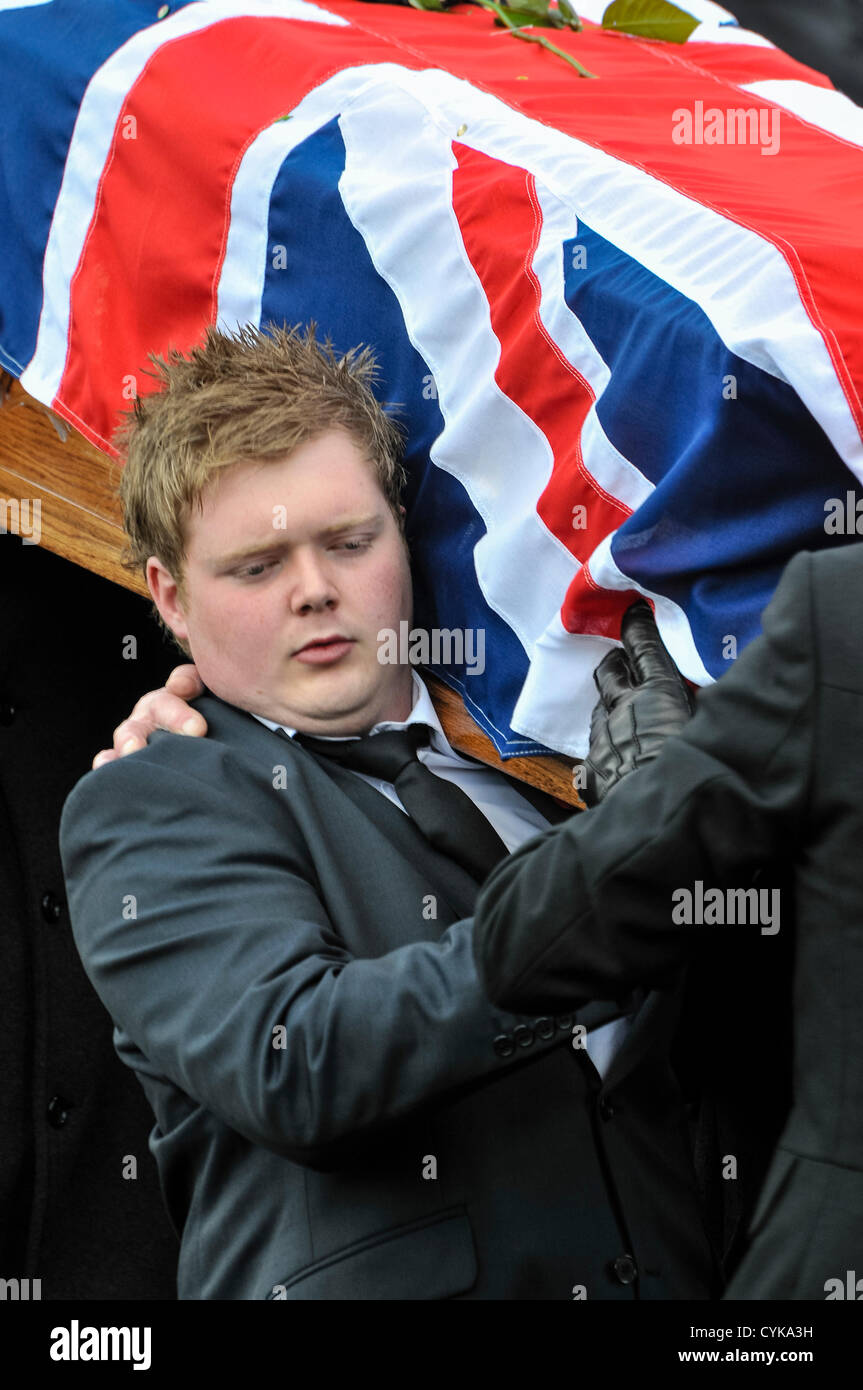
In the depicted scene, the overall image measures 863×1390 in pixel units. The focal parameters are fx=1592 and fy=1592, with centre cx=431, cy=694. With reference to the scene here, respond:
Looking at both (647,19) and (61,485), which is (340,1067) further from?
(647,19)

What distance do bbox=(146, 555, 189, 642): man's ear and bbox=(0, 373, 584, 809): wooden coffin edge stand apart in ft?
0.61

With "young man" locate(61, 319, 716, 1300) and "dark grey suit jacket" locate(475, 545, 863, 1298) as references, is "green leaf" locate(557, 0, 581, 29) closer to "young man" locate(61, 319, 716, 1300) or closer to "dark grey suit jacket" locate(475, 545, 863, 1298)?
"young man" locate(61, 319, 716, 1300)

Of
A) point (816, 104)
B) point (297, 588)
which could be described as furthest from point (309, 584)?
point (816, 104)

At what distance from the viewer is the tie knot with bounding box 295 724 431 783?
4.59 feet

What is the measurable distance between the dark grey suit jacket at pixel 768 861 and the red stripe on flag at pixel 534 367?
0.42 m

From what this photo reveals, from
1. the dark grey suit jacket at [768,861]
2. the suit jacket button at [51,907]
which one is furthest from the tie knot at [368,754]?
the suit jacket button at [51,907]

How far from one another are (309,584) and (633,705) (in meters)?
0.33

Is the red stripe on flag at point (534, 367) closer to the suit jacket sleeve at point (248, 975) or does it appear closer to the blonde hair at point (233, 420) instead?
the blonde hair at point (233, 420)

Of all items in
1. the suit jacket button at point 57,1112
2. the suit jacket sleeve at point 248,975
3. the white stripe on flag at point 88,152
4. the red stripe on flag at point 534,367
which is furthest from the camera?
the suit jacket button at point 57,1112

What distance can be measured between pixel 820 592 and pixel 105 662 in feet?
5.64

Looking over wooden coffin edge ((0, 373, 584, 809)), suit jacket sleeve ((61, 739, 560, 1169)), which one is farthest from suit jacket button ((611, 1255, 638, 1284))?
wooden coffin edge ((0, 373, 584, 809))

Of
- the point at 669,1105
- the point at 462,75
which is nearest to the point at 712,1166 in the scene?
the point at 669,1105

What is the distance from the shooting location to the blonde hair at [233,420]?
140 centimetres
